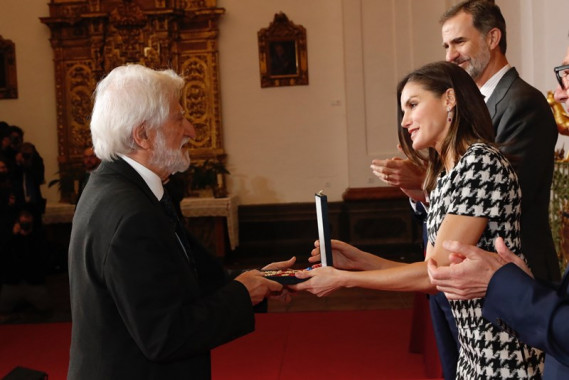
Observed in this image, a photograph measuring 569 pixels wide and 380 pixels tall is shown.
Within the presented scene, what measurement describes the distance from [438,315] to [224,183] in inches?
293

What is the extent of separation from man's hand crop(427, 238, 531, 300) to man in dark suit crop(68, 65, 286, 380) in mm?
788

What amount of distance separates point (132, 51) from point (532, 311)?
32.7 ft

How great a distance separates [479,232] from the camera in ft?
7.41

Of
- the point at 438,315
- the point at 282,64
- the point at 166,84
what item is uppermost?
the point at 282,64

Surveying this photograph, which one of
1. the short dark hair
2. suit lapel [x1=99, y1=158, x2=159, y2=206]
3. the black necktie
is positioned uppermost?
the short dark hair

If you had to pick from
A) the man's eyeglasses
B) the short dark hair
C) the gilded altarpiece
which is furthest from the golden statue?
the gilded altarpiece

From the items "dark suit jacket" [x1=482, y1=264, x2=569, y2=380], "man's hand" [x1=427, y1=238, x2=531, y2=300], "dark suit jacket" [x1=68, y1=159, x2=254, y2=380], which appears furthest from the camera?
"dark suit jacket" [x1=68, y1=159, x2=254, y2=380]

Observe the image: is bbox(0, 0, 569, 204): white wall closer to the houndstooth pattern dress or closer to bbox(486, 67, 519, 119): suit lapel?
bbox(486, 67, 519, 119): suit lapel

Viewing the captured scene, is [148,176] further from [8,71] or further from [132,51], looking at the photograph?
[8,71]

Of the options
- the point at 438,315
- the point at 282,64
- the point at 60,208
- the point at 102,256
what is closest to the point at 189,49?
the point at 282,64

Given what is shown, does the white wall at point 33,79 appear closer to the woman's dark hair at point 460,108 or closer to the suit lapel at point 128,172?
the suit lapel at point 128,172

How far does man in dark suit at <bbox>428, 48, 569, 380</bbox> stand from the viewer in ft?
5.38

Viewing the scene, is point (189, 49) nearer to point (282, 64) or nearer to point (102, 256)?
point (282, 64)

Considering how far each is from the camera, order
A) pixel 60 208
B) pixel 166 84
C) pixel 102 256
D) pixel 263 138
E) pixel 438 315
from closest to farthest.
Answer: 1. pixel 102 256
2. pixel 166 84
3. pixel 438 315
4. pixel 60 208
5. pixel 263 138
